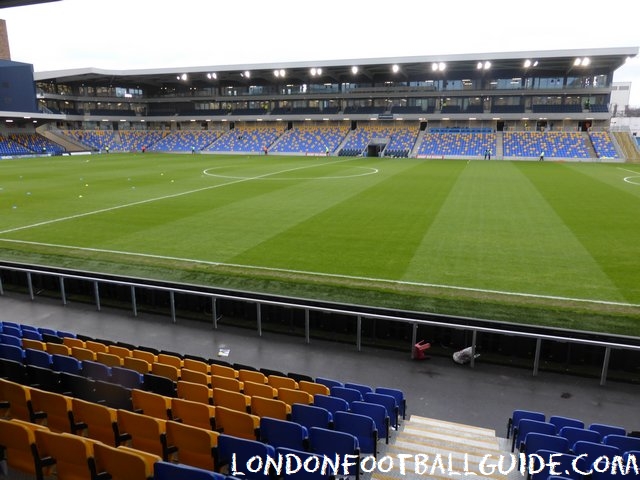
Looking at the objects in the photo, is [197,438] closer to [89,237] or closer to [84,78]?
[89,237]

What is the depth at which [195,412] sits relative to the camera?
5.51 metres

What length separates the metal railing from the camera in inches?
345

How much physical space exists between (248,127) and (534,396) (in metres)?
79.9

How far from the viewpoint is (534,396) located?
27.0 ft

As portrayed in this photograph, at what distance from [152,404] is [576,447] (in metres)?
4.92

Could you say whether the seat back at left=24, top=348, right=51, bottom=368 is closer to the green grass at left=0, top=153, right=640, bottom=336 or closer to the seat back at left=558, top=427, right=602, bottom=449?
the green grass at left=0, top=153, right=640, bottom=336

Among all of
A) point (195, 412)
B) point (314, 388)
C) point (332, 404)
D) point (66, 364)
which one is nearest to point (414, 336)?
point (314, 388)

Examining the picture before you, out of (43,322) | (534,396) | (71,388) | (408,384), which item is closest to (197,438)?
(71,388)

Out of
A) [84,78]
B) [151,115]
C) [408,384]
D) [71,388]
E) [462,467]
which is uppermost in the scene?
[84,78]

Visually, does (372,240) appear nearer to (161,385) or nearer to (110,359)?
(110,359)

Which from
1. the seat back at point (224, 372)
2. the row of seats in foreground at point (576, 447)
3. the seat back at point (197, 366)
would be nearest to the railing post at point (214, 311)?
the seat back at point (197, 366)

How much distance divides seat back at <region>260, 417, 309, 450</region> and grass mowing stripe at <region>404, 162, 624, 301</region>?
967 centimetres

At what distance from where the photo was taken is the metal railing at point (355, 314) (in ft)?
28.7

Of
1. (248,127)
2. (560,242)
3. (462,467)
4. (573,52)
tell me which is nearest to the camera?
(462,467)
